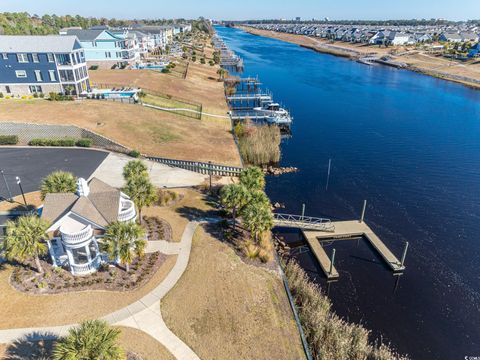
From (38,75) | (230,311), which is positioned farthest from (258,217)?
(38,75)

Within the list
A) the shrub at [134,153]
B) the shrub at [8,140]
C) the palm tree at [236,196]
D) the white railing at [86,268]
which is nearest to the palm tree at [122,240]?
the white railing at [86,268]

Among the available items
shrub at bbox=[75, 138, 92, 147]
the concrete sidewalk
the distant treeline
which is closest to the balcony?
the concrete sidewalk

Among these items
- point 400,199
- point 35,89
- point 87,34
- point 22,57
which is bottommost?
point 400,199

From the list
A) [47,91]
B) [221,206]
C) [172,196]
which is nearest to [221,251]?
[221,206]

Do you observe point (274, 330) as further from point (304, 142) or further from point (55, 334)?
point (304, 142)

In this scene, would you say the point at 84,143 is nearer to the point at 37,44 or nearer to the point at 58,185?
the point at 58,185

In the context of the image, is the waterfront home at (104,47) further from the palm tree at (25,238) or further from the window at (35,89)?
the palm tree at (25,238)
